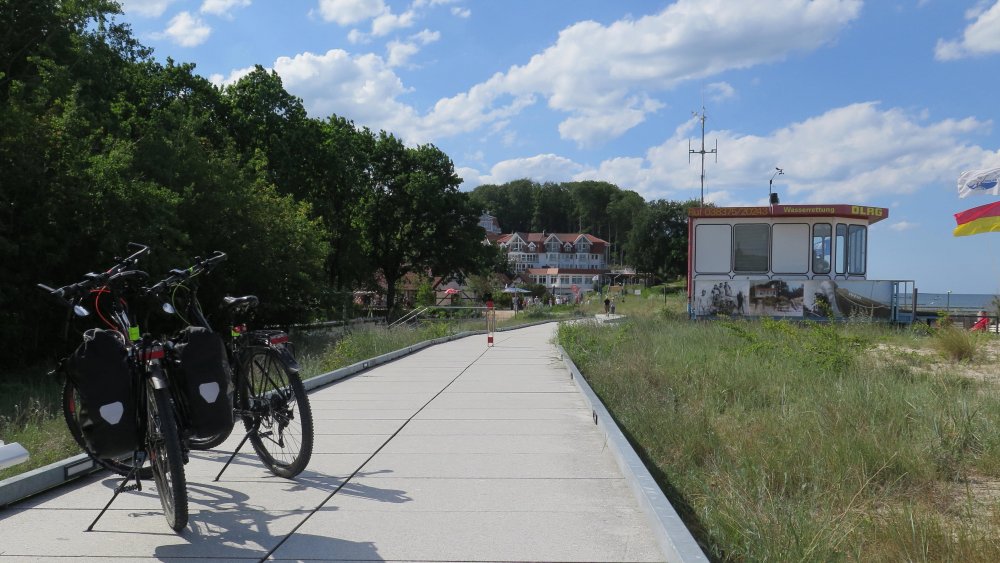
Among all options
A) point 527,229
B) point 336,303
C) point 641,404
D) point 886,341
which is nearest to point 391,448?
point 641,404

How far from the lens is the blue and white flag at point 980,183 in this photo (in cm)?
1842

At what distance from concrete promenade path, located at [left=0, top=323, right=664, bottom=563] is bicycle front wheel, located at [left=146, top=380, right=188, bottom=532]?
0.68ft

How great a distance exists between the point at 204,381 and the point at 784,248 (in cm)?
2095

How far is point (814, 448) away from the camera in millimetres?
6727

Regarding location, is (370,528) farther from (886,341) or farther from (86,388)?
(886,341)

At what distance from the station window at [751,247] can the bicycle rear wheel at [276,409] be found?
1934 cm

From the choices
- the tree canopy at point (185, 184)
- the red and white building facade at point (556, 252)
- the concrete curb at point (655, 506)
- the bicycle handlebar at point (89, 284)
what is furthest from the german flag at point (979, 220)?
the red and white building facade at point (556, 252)

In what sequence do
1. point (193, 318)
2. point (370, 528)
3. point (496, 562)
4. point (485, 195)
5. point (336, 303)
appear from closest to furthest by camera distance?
point (496, 562) → point (370, 528) → point (193, 318) → point (336, 303) → point (485, 195)

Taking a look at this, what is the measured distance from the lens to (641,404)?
9.16 metres

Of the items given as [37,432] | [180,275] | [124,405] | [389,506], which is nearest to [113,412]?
[124,405]

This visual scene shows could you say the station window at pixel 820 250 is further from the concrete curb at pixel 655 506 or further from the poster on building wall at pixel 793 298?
the concrete curb at pixel 655 506

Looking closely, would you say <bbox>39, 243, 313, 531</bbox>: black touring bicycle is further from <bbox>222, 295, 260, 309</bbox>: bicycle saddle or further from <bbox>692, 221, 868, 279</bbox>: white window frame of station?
<bbox>692, 221, 868, 279</bbox>: white window frame of station

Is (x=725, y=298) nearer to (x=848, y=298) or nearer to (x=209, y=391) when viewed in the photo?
(x=848, y=298)

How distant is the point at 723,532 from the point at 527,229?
17025cm
